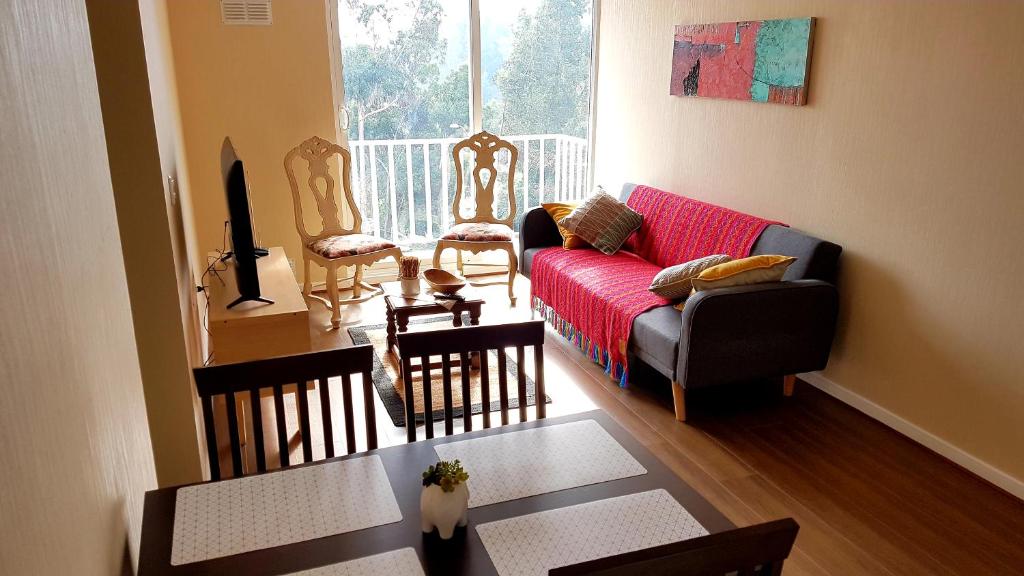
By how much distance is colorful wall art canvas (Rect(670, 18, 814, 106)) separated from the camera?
11.9ft

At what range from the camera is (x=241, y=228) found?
9.46 ft

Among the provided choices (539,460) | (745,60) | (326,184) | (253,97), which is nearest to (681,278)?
(745,60)

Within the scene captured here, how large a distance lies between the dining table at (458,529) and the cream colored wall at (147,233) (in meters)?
0.97

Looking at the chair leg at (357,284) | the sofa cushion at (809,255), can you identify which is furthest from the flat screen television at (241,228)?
the sofa cushion at (809,255)

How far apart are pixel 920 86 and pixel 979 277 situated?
2.71 ft

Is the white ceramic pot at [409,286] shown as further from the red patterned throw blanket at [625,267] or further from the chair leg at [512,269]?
the chair leg at [512,269]

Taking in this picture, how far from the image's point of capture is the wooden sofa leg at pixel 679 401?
3.37 metres

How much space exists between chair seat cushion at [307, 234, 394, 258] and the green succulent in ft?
11.2

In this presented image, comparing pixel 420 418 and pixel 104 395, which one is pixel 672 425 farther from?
pixel 104 395

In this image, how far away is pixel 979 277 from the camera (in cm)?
287

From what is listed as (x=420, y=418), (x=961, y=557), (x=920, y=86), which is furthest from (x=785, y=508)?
(x=920, y=86)

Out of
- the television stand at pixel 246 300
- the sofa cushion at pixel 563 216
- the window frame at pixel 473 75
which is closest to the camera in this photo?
the television stand at pixel 246 300

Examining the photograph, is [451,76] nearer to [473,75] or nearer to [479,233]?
[473,75]

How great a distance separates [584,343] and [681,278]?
806 millimetres
